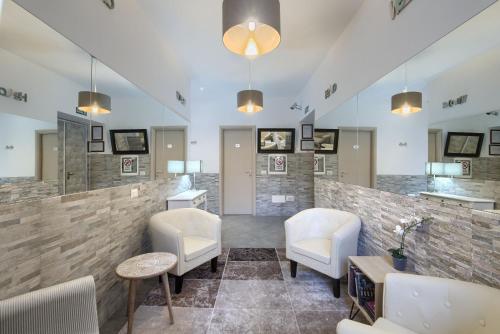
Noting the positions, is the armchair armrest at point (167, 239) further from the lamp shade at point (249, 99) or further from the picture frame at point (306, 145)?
the picture frame at point (306, 145)

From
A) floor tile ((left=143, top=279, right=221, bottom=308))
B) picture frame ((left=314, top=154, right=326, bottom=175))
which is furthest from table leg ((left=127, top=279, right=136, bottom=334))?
picture frame ((left=314, top=154, right=326, bottom=175))

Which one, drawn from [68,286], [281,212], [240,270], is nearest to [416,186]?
[240,270]

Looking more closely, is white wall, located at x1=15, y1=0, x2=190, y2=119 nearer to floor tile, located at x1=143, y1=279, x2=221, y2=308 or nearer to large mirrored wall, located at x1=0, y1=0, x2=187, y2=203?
large mirrored wall, located at x1=0, y1=0, x2=187, y2=203

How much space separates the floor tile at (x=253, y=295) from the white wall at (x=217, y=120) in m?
3.26

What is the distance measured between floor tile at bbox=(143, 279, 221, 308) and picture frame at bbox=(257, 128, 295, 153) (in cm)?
343

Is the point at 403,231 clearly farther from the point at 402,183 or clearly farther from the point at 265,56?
the point at 265,56

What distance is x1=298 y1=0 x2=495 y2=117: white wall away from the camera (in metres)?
1.33

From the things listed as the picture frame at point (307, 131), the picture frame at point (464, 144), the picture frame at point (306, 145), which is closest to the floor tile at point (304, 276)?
the picture frame at point (464, 144)

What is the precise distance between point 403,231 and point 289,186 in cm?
379

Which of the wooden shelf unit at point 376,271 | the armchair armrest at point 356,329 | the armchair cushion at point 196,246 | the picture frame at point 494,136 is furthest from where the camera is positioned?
the armchair cushion at point 196,246

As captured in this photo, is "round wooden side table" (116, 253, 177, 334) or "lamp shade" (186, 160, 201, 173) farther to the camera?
"lamp shade" (186, 160, 201, 173)

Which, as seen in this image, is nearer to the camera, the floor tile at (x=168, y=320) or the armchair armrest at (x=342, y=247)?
the floor tile at (x=168, y=320)

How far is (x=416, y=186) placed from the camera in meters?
1.67

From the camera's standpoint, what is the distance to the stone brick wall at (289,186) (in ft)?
17.6
